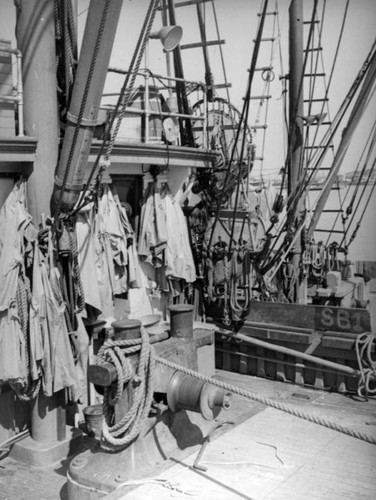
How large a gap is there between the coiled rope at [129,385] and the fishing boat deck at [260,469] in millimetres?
Result: 404

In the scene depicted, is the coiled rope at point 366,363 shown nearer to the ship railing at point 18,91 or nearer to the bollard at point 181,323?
the bollard at point 181,323

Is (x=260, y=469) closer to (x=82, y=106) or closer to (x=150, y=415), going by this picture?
(x=150, y=415)

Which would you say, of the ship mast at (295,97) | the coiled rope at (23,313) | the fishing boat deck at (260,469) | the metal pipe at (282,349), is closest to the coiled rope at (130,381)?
the fishing boat deck at (260,469)

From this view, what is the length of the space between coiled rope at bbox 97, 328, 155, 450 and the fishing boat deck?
40 cm

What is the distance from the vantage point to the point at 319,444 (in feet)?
18.6

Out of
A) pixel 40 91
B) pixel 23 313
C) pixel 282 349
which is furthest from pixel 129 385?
pixel 282 349

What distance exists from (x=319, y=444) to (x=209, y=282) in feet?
13.8

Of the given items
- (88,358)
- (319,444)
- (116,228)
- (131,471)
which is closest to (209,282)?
(116,228)

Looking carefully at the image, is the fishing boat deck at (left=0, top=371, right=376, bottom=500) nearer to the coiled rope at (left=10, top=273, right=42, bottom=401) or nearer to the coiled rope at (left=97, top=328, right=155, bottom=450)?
the coiled rope at (left=97, top=328, right=155, bottom=450)

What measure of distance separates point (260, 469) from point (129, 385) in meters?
1.29

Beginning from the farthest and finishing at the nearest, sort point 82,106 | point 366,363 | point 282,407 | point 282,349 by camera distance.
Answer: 1. point 282,349
2. point 366,363
3. point 82,106
4. point 282,407

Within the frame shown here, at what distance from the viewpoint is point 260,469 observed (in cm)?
505

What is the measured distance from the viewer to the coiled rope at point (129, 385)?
486 centimetres

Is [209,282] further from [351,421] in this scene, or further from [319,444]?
[319,444]
